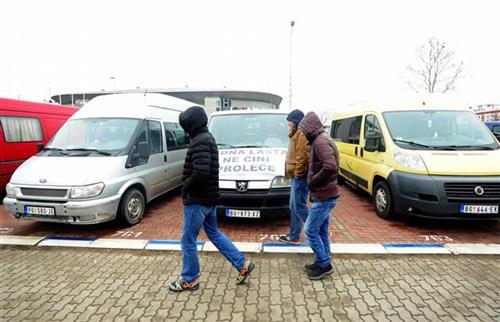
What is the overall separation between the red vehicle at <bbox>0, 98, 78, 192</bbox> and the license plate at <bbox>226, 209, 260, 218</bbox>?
5.07 meters

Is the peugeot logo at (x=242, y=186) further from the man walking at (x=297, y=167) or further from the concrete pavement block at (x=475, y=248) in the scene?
the concrete pavement block at (x=475, y=248)

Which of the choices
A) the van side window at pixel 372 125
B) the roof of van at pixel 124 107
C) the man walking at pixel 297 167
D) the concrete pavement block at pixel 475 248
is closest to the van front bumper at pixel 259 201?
the man walking at pixel 297 167

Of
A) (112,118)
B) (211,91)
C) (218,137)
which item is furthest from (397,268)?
(211,91)

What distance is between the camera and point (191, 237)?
3.13 metres

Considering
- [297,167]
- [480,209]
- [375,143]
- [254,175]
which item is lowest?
[480,209]

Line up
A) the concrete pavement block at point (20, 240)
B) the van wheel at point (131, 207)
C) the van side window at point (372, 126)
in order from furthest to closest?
the van side window at point (372, 126), the van wheel at point (131, 207), the concrete pavement block at point (20, 240)

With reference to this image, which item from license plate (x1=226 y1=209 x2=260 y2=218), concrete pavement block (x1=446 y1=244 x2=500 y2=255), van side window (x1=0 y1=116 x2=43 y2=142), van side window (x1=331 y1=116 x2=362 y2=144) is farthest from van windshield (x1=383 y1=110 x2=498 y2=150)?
van side window (x1=0 y1=116 x2=43 y2=142)

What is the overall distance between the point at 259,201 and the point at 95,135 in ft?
11.6

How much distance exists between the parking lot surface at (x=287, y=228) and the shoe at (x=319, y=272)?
1135mm

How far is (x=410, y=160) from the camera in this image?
16.3 ft

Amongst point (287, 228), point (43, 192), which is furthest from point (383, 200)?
point (43, 192)

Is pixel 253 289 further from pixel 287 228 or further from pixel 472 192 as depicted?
pixel 472 192

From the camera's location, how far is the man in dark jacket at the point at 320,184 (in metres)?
3.25

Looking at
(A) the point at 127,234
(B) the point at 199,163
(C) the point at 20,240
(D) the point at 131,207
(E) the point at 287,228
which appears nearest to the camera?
(B) the point at 199,163
